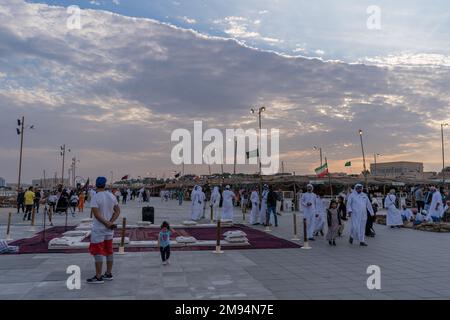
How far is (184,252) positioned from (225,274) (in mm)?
3068

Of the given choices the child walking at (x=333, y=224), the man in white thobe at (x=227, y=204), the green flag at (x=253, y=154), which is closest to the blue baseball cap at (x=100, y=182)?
the child walking at (x=333, y=224)

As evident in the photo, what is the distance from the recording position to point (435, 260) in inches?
404

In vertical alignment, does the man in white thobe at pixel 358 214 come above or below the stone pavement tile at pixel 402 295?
above

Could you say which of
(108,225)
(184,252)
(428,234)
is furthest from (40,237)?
(428,234)

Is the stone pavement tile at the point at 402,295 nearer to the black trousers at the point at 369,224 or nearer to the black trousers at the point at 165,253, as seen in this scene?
the black trousers at the point at 165,253

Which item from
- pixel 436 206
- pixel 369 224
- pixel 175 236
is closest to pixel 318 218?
pixel 369 224

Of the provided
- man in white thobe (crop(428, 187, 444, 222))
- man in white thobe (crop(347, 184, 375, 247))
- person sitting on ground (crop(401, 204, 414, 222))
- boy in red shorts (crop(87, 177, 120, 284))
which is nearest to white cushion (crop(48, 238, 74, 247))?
boy in red shorts (crop(87, 177, 120, 284))

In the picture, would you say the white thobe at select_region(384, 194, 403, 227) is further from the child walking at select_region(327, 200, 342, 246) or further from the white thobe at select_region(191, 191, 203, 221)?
the white thobe at select_region(191, 191, 203, 221)

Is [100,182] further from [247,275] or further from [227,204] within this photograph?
[227,204]

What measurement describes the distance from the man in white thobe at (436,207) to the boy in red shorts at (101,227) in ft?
53.1

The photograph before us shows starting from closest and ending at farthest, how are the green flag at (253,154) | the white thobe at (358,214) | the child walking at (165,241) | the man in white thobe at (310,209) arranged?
the child walking at (165,241) → the white thobe at (358,214) → the man in white thobe at (310,209) → the green flag at (253,154)

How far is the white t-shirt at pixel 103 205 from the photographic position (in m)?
7.40

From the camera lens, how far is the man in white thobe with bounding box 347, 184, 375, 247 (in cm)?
1306
